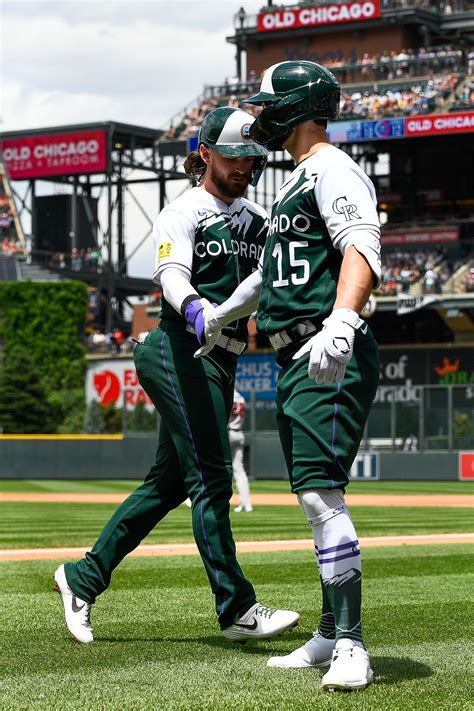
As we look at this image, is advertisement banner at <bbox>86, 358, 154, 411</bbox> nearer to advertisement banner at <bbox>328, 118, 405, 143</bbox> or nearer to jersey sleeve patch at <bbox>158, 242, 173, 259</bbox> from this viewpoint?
advertisement banner at <bbox>328, 118, 405, 143</bbox>

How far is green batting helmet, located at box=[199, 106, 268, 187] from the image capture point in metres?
5.78

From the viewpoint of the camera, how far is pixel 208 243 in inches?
227

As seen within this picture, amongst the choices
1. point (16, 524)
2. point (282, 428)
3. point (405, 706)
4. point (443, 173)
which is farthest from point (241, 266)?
point (443, 173)

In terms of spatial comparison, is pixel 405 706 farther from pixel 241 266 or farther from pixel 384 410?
pixel 384 410

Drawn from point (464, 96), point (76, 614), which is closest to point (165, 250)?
point (76, 614)

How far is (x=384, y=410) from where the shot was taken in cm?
3269

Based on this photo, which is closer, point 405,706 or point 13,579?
point 405,706

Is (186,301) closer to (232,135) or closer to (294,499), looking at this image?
(232,135)

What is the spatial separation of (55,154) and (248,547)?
5533 cm

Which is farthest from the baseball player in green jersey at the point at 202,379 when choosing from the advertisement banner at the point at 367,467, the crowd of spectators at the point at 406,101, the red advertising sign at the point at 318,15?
the red advertising sign at the point at 318,15

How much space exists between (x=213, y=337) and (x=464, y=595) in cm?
281

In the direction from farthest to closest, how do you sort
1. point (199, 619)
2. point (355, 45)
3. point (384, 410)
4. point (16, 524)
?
point (355, 45) → point (384, 410) → point (16, 524) → point (199, 619)

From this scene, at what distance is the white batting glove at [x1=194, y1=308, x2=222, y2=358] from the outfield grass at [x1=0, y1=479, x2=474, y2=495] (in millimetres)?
21148

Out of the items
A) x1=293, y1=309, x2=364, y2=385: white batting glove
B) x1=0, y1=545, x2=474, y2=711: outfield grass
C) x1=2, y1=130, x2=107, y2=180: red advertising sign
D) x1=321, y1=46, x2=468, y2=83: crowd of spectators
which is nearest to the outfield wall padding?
x1=321, y1=46, x2=468, y2=83: crowd of spectators
